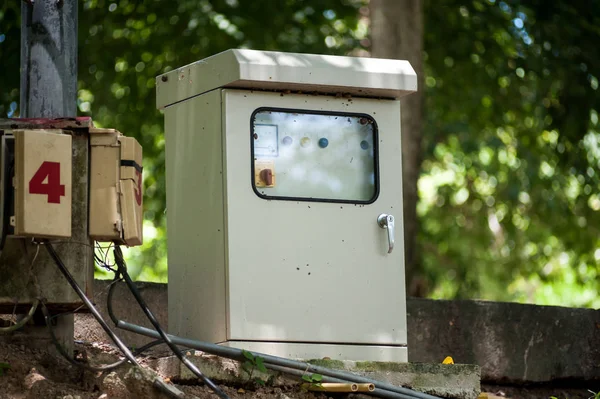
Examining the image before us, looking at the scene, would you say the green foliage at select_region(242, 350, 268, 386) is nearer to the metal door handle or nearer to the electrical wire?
the electrical wire

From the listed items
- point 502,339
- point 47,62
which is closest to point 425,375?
point 502,339

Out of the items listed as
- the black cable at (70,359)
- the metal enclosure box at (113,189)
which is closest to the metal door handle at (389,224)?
the metal enclosure box at (113,189)

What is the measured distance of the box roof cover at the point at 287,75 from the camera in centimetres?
522

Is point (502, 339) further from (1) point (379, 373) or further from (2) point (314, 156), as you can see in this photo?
(2) point (314, 156)

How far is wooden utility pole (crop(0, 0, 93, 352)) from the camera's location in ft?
15.4

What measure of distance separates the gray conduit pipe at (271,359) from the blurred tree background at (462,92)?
4.35m

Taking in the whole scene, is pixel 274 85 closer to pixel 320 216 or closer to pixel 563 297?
pixel 320 216

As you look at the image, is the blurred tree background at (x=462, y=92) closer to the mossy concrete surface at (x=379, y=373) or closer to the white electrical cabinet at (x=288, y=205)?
the white electrical cabinet at (x=288, y=205)

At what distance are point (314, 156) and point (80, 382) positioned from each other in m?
1.53

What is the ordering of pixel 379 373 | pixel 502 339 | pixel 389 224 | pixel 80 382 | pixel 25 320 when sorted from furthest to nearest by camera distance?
1. pixel 502 339
2. pixel 389 224
3. pixel 379 373
4. pixel 80 382
5. pixel 25 320

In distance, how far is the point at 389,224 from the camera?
213 inches

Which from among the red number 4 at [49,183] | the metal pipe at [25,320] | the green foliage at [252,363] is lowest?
the green foliage at [252,363]

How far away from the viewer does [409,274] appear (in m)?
9.37

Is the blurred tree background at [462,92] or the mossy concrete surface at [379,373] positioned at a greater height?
the blurred tree background at [462,92]
